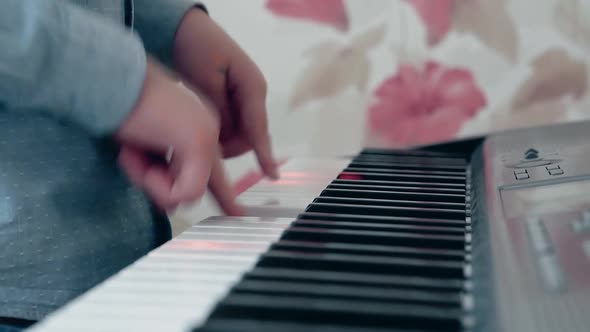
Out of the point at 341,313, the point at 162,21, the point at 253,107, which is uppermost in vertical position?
the point at 162,21

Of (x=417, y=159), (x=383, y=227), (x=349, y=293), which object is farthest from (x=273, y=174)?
(x=349, y=293)

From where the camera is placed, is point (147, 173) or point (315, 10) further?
point (315, 10)

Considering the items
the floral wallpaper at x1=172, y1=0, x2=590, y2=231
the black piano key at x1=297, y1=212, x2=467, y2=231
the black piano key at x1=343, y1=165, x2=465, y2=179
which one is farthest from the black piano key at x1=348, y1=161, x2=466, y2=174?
the floral wallpaper at x1=172, y1=0, x2=590, y2=231

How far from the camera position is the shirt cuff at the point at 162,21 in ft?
2.29

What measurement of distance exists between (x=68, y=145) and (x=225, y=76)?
19 centimetres

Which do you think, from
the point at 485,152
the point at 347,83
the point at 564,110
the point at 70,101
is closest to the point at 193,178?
the point at 70,101

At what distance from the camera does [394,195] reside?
1.74ft

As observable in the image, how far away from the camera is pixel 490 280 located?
31 centimetres

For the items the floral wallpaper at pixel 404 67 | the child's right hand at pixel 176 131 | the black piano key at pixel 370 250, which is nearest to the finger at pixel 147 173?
the child's right hand at pixel 176 131

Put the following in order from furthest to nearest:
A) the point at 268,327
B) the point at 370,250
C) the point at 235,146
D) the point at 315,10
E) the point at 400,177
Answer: the point at 315,10
the point at 235,146
the point at 400,177
the point at 370,250
the point at 268,327

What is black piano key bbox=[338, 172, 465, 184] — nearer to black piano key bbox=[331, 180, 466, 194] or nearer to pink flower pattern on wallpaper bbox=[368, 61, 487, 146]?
black piano key bbox=[331, 180, 466, 194]

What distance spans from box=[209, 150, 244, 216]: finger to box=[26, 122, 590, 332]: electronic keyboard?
0.01 meters

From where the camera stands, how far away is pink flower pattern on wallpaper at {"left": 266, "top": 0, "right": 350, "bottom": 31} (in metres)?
1.32

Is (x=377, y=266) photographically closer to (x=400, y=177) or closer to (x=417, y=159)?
(x=400, y=177)
